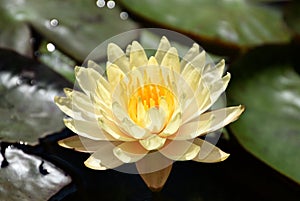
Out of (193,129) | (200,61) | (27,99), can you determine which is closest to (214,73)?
(200,61)

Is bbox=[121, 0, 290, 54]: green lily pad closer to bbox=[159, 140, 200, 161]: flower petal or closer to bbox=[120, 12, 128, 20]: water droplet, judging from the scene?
bbox=[120, 12, 128, 20]: water droplet

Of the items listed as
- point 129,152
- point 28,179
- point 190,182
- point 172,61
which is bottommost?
point 190,182

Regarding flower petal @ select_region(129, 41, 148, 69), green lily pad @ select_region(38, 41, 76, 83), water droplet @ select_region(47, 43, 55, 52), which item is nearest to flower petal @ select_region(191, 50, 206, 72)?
flower petal @ select_region(129, 41, 148, 69)

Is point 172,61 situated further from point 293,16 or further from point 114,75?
point 293,16

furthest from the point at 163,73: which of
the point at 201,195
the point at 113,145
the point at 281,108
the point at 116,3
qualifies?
the point at 116,3

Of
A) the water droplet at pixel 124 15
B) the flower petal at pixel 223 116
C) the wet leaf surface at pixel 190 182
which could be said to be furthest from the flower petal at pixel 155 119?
the water droplet at pixel 124 15

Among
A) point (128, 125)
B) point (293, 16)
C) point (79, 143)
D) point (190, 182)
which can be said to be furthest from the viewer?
point (293, 16)

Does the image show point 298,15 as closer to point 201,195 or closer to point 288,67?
point 288,67
